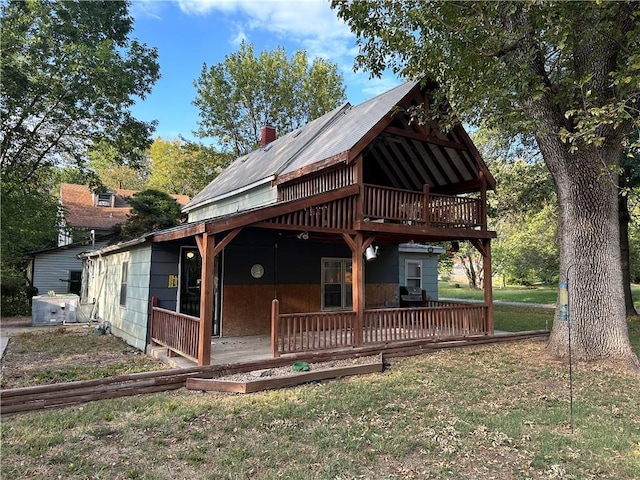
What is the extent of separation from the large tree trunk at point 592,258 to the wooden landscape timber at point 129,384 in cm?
364

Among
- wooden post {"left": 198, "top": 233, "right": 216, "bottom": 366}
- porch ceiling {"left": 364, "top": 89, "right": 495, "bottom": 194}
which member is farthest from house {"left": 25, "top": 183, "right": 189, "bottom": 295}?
wooden post {"left": 198, "top": 233, "right": 216, "bottom": 366}

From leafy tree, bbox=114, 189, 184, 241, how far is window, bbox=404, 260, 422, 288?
11.1 m

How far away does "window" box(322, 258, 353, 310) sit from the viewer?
11.6m

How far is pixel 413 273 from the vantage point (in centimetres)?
1573

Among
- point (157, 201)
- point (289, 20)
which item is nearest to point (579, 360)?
point (289, 20)

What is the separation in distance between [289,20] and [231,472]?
10990 millimetres

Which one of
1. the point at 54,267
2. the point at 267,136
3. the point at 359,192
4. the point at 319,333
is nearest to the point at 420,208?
the point at 359,192

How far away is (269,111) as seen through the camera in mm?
29359

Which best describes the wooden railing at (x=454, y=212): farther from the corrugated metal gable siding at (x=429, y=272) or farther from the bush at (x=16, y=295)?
the bush at (x=16, y=295)

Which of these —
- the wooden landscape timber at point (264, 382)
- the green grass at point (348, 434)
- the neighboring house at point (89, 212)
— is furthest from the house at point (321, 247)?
the neighboring house at point (89, 212)

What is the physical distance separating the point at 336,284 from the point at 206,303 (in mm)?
5664

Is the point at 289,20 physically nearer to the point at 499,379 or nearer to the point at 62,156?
the point at 499,379

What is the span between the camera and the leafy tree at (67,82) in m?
13.8

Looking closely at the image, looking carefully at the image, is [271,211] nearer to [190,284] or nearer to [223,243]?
[223,243]
